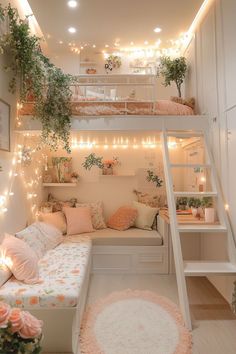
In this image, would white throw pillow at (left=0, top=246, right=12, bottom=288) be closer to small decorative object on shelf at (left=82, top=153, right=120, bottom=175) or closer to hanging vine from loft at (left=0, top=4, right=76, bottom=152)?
hanging vine from loft at (left=0, top=4, right=76, bottom=152)

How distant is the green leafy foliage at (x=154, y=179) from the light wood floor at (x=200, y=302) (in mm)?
1564

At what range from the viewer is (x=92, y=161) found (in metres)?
4.32

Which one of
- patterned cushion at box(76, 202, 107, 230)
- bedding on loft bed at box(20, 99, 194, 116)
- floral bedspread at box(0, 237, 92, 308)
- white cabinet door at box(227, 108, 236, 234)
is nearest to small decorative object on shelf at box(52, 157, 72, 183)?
patterned cushion at box(76, 202, 107, 230)

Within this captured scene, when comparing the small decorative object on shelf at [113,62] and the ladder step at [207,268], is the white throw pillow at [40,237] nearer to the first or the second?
the ladder step at [207,268]

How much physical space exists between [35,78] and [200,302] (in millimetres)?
2905

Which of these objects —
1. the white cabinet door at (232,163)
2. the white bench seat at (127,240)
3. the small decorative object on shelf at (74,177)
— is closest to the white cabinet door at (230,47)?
the white cabinet door at (232,163)

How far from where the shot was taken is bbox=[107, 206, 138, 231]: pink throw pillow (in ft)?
12.7

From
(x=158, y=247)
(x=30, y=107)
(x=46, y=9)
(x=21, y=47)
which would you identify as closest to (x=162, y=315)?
(x=158, y=247)

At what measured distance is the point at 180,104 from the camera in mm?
3203

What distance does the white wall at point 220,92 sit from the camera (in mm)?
2455

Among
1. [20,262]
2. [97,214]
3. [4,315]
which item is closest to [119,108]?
[97,214]

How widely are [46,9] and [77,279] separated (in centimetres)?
317

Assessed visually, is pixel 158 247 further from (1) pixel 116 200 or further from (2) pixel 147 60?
(2) pixel 147 60

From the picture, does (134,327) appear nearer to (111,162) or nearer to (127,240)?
(127,240)
